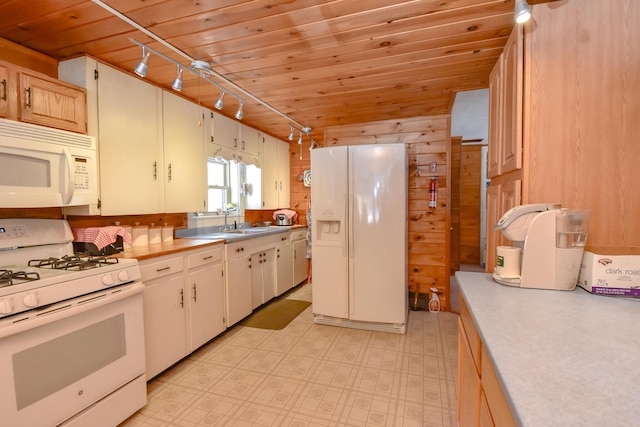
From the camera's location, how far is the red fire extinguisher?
336 cm

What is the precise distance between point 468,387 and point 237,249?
89.2 inches

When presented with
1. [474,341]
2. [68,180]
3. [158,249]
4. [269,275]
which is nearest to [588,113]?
[474,341]

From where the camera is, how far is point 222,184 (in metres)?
3.91

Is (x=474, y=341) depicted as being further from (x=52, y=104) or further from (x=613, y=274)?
(x=52, y=104)

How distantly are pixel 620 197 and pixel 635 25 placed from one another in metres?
0.72

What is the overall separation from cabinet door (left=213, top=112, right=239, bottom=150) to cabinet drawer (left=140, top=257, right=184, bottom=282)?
57.6 inches

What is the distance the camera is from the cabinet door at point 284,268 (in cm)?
381

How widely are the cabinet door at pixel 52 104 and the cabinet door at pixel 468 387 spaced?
2497 mm

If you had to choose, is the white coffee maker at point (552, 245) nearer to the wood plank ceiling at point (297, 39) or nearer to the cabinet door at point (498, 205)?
the cabinet door at point (498, 205)

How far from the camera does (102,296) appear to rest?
1604mm

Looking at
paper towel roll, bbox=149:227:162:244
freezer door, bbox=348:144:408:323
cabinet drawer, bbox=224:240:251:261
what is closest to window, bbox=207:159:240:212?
cabinet drawer, bbox=224:240:251:261

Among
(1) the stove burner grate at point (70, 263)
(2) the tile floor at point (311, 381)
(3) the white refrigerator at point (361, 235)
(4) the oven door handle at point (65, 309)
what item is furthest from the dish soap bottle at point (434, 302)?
(1) the stove burner grate at point (70, 263)

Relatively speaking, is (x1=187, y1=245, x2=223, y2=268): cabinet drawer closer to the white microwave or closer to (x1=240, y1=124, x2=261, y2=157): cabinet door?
the white microwave

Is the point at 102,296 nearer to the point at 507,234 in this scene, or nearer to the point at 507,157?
the point at 507,234
